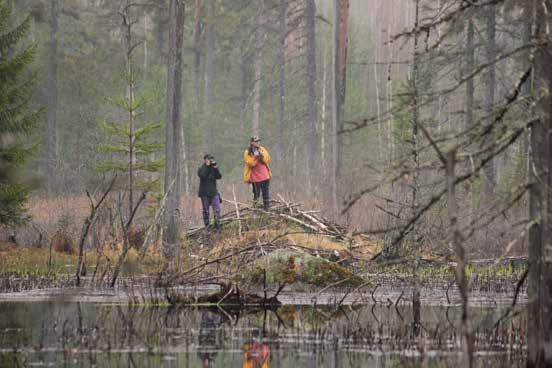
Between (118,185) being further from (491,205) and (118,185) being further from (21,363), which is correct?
(491,205)

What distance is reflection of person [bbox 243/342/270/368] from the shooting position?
34.2 ft

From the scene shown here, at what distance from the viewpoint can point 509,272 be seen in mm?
21734

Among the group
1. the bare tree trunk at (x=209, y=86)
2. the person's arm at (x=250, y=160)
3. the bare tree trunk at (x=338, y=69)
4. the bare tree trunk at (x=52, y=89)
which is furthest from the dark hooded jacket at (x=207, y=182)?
the bare tree trunk at (x=209, y=86)

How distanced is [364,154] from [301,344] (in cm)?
4599

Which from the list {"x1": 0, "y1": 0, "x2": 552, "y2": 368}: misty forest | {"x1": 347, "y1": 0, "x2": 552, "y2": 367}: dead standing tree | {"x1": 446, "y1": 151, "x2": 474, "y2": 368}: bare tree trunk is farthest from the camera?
{"x1": 0, "y1": 0, "x2": 552, "y2": 368}: misty forest

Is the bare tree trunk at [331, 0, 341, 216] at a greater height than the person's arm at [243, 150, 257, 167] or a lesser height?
greater

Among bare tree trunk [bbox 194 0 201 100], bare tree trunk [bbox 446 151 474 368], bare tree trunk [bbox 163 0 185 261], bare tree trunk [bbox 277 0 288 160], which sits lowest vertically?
bare tree trunk [bbox 446 151 474 368]

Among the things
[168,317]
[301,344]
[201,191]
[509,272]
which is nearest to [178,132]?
[201,191]

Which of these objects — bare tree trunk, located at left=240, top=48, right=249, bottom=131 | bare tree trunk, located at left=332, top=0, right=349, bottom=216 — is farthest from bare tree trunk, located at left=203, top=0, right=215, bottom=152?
bare tree trunk, located at left=332, top=0, right=349, bottom=216

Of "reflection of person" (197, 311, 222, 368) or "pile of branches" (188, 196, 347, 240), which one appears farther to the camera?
"pile of branches" (188, 196, 347, 240)

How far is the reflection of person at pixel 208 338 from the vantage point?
1075 cm

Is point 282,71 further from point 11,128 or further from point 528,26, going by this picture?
point 528,26

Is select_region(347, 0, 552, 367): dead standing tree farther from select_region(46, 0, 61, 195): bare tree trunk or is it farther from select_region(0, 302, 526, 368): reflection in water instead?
select_region(46, 0, 61, 195): bare tree trunk

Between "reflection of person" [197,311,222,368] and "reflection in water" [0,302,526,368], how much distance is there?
1 centimetres
